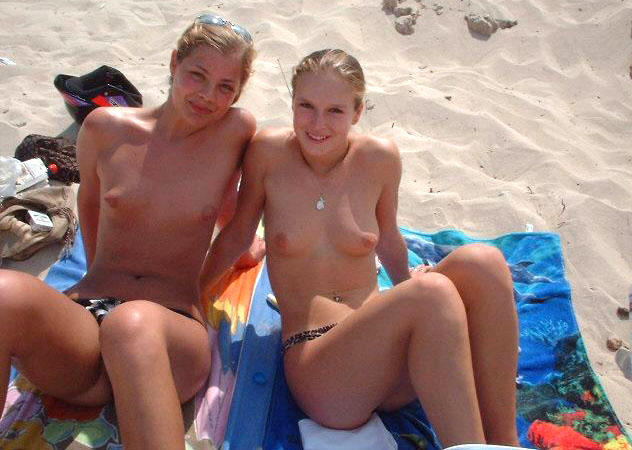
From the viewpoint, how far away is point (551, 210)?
11.4 feet

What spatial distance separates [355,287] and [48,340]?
1.12 m

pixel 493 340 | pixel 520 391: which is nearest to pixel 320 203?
pixel 493 340

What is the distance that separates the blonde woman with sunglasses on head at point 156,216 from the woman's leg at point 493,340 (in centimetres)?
99

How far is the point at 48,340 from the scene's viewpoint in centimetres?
175

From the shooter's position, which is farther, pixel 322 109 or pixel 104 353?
pixel 322 109

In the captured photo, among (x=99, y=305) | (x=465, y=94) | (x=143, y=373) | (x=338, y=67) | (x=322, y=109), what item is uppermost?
(x=338, y=67)

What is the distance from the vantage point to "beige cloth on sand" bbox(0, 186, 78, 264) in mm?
2947

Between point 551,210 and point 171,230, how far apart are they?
235 centimetres

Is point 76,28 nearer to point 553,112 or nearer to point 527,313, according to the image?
point 553,112

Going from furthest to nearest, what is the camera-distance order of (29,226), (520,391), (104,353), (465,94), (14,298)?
(465,94) → (29,226) → (520,391) → (104,353) → (14,298)

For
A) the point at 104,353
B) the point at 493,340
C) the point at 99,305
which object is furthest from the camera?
the point at 99,305

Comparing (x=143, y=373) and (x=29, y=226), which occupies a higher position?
(x=143, y=373)

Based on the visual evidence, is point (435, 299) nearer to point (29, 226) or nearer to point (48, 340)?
point (48, 340)

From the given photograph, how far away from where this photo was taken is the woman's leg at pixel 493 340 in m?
1.92
